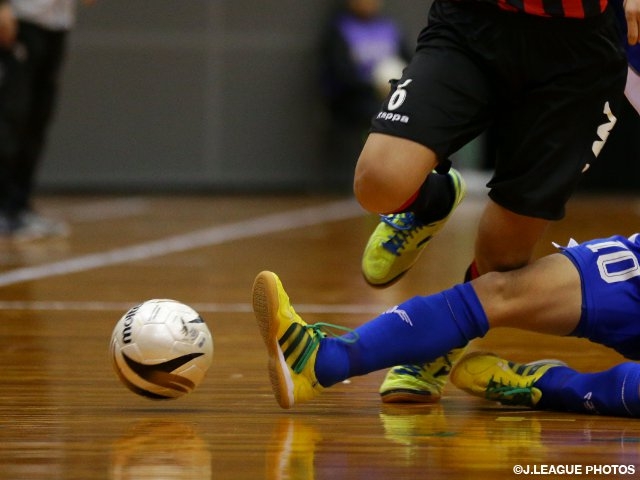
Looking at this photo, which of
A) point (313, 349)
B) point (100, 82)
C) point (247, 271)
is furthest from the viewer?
point (100, 82)

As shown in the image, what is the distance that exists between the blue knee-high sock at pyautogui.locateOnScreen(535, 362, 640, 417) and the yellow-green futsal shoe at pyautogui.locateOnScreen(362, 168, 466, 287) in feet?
1.94

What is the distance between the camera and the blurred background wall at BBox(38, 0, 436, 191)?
11.1 m

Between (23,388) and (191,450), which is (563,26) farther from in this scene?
(23,388)

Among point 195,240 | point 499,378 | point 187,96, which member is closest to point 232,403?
point 499,378

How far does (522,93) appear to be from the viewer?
2734 millimetres

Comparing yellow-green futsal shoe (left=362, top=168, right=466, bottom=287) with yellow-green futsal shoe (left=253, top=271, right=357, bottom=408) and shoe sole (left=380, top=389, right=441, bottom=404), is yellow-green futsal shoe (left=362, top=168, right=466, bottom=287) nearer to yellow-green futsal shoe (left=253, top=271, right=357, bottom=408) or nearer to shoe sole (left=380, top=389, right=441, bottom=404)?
shoe sole (left=380, top=389, right=441, bottom=404)

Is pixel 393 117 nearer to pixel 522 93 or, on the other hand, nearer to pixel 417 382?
pixel 522 93

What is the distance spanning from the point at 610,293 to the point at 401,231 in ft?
2.19

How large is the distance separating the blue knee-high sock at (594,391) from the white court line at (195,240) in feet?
9.31

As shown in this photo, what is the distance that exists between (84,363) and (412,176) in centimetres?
116

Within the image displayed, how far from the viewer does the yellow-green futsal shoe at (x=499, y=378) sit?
2.77 m

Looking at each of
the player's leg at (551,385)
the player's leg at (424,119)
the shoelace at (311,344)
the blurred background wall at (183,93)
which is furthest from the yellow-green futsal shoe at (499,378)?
the blurred background wall at (183,93)

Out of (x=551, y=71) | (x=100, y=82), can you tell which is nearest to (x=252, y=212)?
(x=100, y=82)

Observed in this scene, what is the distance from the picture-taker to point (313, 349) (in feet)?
8.61
